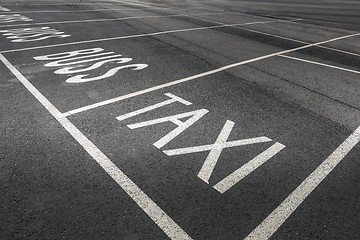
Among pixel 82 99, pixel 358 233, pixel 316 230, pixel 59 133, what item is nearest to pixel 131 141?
pixel 59 133

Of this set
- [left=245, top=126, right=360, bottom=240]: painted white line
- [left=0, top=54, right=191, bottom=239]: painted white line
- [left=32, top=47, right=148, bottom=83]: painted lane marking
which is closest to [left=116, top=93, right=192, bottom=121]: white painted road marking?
[left=0, top=54, right=191, bottom=239]: painted white line

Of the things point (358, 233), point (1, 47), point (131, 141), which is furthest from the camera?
point (1, 47)

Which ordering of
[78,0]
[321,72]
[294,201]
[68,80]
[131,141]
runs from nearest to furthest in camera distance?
[294,201] → [131,141] → [68,80] → [321,72] → [78,0]

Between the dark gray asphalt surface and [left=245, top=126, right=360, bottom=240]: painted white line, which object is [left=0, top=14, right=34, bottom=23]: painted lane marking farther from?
[left=245, top=126, right=360, bottom=240]: painted white line

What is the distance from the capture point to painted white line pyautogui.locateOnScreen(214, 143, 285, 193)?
383 centimetres

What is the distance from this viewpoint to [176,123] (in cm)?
523

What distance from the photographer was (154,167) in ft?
13.6

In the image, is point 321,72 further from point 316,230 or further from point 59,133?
point 59,133

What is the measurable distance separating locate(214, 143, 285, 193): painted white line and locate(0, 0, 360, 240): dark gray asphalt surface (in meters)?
0.07

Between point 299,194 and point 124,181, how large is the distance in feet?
7.19

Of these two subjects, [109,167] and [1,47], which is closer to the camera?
[109,167]

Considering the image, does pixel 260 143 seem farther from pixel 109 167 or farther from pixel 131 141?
pixel 109 167

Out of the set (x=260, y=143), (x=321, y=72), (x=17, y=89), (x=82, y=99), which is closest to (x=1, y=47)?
(x=17, y=89)

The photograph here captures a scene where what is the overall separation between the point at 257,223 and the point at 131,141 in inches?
89.2
